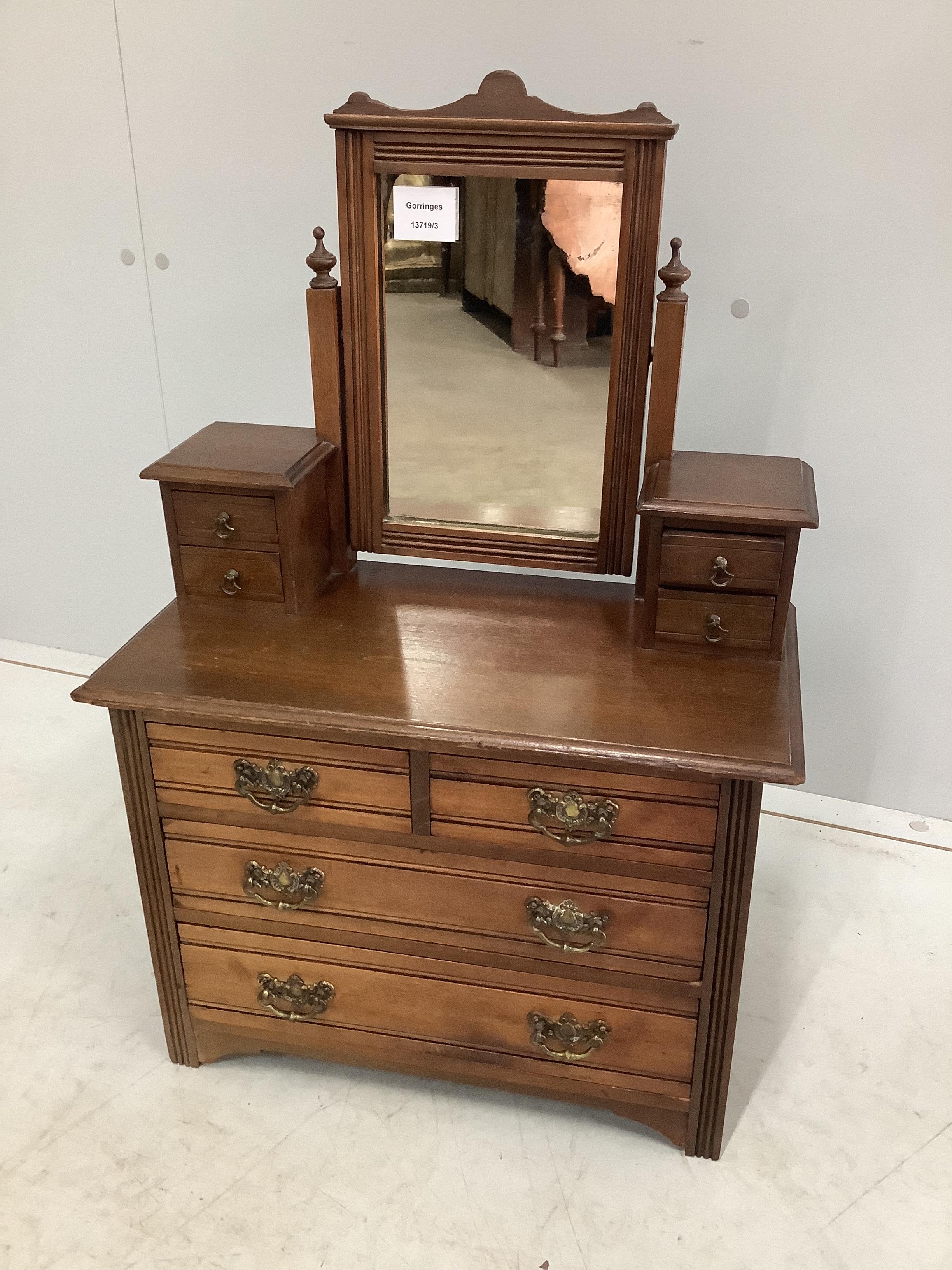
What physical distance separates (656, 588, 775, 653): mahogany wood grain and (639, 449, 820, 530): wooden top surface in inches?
4.7

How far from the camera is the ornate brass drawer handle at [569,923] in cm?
142

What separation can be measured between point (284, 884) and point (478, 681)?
41cm

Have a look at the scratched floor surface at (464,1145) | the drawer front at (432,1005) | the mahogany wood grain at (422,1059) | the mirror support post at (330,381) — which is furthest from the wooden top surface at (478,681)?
the scratched floor surface at (464,1145)

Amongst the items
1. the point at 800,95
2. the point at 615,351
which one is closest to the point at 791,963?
the point at 615,351

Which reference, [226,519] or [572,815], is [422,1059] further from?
[226,519]

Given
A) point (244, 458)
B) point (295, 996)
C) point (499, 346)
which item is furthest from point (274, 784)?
point (499, 346)

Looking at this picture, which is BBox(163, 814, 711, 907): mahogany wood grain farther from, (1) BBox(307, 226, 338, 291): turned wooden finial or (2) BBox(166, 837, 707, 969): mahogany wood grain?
(1) BBox(307, 226, 338, 291): turned wooden finial

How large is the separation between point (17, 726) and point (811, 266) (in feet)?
6.67

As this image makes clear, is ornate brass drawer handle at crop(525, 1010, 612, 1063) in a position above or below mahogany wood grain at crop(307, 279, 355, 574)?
below

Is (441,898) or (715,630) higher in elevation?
(715,630)

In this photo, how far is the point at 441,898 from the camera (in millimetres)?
1463

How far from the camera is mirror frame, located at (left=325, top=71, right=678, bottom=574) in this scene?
1443 millimetres


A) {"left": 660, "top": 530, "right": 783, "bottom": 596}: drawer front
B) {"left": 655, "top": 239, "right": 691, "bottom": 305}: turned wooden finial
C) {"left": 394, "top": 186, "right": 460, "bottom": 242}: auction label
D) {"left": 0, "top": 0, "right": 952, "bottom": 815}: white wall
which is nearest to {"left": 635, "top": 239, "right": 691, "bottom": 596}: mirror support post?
{"left": 655, "top": 239, "right": 691, "bottom": 305}: turned wooden finial

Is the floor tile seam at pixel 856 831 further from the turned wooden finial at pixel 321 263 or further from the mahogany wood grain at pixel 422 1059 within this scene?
the turned wooden finial at pixel 321 263
